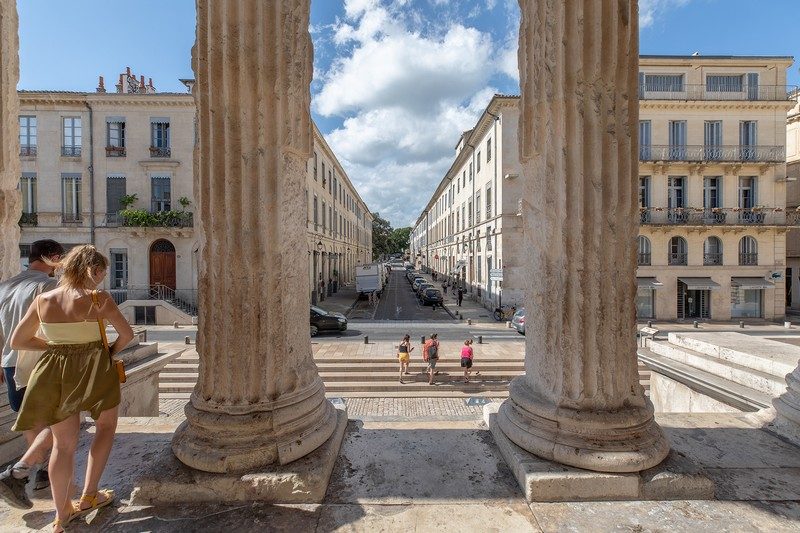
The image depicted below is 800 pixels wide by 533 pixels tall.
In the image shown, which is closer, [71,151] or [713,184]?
[71,151]

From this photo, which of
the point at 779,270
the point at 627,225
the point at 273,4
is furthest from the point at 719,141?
the point at 273,4

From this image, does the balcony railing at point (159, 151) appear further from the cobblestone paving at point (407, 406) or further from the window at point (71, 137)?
the cobblestone paving at point (407, 406)

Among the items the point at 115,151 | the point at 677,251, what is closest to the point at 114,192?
the point at 115,151

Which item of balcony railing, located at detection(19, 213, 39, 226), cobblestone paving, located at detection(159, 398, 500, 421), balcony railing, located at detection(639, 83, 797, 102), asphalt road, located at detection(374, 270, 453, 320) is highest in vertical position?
balcony railing, located at detection(639, 83, 797, 102)

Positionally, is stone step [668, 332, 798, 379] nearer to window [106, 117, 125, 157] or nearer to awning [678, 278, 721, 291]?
awning [678, 278, 721, 291]

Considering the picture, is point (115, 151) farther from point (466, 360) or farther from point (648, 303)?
point (648, 303)

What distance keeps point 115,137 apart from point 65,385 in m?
21.7

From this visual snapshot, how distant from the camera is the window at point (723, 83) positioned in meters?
20.1

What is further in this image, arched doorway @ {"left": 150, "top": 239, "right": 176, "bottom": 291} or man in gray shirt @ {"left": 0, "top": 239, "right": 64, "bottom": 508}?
arched doorway @ {"left": 150, "top": 239, "right": 176, "bottom": 291}

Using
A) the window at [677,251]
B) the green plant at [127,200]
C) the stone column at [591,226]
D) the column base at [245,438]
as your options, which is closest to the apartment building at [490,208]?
the window at [677,251]

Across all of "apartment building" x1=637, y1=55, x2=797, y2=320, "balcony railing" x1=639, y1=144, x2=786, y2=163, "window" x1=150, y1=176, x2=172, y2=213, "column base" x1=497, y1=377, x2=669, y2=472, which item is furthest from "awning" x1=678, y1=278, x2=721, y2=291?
"window" x1=150, y1=176, x2=172, y2=213

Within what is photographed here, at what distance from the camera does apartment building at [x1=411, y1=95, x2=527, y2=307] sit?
66.8ft

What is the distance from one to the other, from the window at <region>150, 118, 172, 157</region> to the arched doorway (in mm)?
4401

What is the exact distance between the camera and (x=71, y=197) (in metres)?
18.6
